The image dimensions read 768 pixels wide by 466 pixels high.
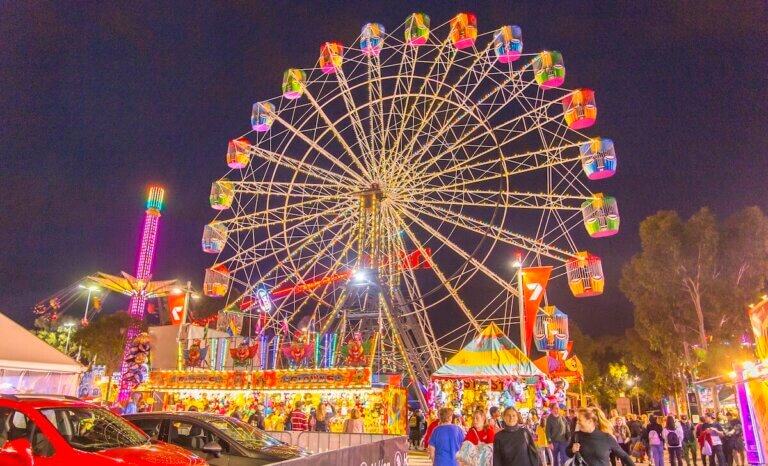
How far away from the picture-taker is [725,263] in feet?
91.9

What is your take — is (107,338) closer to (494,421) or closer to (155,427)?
(155,427)

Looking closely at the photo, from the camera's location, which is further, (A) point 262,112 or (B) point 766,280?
(B) point 766,280

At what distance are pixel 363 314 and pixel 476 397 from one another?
5.78 metres

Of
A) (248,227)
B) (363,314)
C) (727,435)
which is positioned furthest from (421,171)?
(727,435)

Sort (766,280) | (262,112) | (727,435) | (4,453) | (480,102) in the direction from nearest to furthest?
(4,453)
(727,435)
(480,102)
(262,112)
(766,280)

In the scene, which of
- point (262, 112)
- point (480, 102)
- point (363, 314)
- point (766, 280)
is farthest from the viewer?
point (766, 280)

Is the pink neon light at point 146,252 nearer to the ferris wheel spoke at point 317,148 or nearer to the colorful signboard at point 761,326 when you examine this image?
the ferris wheel spoke at point 317,148

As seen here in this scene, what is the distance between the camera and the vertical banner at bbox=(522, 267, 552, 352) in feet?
71.4

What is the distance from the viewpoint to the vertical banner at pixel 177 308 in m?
30.8

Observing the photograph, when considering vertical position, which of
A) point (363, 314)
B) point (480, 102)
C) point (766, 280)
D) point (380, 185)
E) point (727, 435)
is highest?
point (480, 102)

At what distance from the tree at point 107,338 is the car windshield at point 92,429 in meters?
37.7

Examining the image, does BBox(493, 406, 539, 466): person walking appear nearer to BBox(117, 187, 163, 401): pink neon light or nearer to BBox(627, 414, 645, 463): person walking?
BBox(627, 414, 645, 463): person walking

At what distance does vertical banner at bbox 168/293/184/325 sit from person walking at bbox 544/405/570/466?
77.2 ft

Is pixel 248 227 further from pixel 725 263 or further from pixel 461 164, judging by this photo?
pixel 725 263
